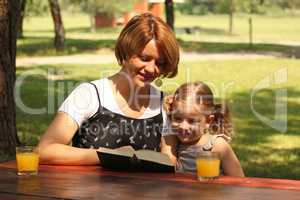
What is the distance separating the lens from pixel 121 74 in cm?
314

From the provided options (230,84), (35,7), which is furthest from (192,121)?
(35,7)

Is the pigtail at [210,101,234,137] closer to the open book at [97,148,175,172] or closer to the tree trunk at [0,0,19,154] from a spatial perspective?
the open book at [97,148,175,172]

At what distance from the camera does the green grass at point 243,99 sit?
682 cm

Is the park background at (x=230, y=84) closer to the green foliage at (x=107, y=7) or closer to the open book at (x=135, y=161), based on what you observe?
the open book at (x=135, y=161)

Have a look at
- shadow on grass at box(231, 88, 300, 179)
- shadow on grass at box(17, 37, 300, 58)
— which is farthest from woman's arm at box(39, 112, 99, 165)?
shadow on grass at box(17, 37, 300, 58)

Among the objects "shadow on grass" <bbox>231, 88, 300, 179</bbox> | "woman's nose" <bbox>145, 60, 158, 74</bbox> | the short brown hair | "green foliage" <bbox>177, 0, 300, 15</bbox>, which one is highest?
the short brown hair

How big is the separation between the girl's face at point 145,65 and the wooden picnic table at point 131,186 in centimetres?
49

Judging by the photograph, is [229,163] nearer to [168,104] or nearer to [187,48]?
[168,104]

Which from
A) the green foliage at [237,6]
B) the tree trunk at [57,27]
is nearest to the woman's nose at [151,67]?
the tree trunk at [57,27]

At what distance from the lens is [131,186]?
8.22 ft

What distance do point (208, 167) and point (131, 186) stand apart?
0.30 m

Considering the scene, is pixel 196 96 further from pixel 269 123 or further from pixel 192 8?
pixel 192 8

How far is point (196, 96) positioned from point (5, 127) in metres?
3.24

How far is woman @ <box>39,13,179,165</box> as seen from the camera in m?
2.92
